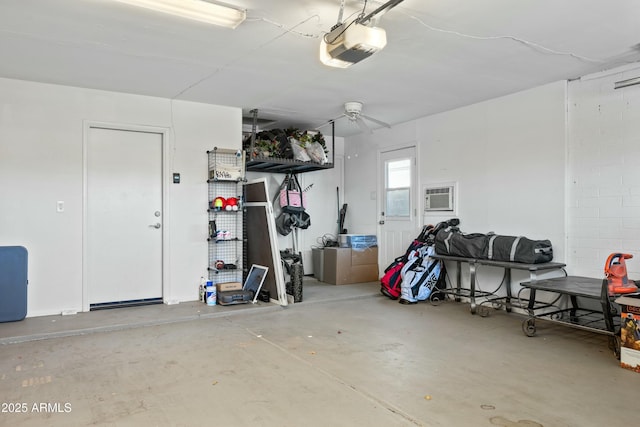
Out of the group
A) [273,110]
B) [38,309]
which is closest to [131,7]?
[273,110]

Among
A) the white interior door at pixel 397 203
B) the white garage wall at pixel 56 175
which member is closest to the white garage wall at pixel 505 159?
the white interior door at pixel 397 203

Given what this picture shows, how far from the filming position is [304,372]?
10.4 feet

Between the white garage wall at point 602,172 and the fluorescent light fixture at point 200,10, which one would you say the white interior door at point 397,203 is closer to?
the white garage wall at point 602,172

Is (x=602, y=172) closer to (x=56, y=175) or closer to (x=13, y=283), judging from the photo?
(x=56, y=175)

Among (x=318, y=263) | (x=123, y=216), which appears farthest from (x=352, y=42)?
(x=318, y=263)

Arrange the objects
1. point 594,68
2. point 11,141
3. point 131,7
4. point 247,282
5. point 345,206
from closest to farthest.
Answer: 1. point 131,7
2. point 594,68
3. point 11,141
4. point 247,282
5. point 345,206

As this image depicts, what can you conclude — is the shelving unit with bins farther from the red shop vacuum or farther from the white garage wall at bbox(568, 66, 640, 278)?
the red shop vacuum

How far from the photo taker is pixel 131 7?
2.98 m

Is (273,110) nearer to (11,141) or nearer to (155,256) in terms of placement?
(155,256)

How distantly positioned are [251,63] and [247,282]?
2892 mm

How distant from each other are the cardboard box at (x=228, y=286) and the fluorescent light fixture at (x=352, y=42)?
329 centimetres

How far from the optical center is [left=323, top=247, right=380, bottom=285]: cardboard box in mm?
6848

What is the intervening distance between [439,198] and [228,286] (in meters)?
3.16

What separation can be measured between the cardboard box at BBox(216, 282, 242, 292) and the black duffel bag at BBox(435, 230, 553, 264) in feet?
8.62
